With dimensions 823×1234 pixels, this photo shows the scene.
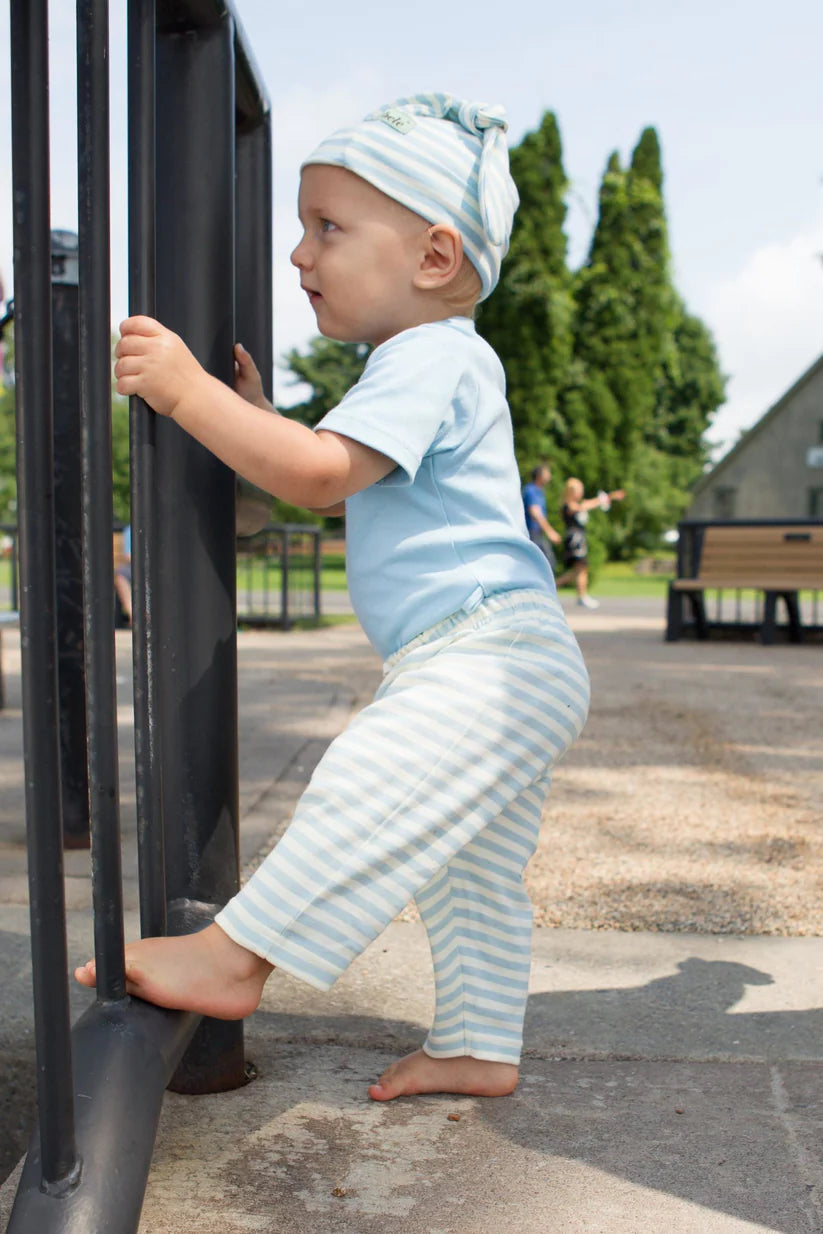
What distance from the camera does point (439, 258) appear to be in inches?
59.5

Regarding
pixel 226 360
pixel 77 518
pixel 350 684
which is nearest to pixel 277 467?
pixel 226 360

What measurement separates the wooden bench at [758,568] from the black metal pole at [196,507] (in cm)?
758

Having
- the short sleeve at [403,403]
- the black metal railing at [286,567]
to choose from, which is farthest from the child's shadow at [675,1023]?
the black metal railing at [286,567]

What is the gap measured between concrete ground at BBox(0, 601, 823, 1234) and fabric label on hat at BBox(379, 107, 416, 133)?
3.93ft

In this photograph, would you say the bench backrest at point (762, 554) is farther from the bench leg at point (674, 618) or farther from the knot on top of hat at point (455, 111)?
the knot on top of hat at point (455, 111)

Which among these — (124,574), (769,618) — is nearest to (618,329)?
(769,618)

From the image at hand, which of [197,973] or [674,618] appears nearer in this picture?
[197,973]

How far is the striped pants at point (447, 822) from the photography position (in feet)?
4.28

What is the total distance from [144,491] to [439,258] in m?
0.51

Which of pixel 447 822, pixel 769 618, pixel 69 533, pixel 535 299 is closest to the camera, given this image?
pixel 447 822

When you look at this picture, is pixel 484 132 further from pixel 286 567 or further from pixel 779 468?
pixel 779 468

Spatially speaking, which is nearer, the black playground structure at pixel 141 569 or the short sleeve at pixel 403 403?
the black playground structure at pixel 141 569

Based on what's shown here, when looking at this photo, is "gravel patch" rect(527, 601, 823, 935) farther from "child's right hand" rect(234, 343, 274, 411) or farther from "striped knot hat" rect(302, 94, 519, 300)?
"striped knot hat" rect(302, 94, 519, 300)

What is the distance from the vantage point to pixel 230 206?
4.88 ft
